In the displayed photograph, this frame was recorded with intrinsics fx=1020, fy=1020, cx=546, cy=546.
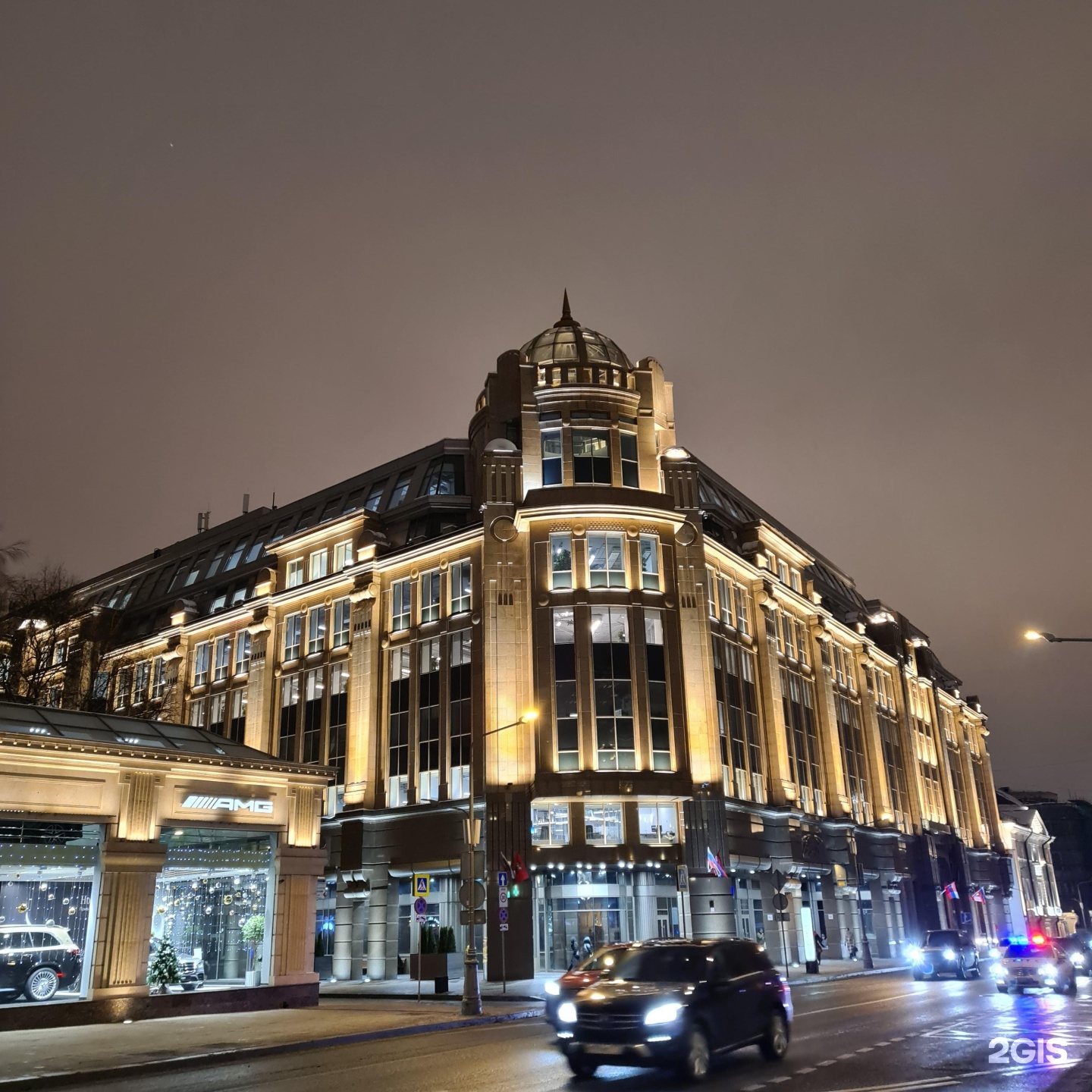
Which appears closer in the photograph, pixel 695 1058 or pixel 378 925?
pixel 695 1058

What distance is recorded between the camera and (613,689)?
45219 mm

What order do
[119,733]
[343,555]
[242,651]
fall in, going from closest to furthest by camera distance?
[119,733]
[343,555]
[242,651]

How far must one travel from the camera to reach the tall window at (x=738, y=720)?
4875 cm

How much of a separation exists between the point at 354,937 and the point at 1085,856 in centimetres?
12908

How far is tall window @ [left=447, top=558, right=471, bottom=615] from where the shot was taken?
49.6 m

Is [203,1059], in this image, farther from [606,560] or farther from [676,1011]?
[606,560]

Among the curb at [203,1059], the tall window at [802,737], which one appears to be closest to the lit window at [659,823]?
the tall window at [802,737]

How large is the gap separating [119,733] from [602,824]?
74.1ft

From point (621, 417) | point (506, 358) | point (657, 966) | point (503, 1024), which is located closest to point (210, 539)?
point (506, 358)

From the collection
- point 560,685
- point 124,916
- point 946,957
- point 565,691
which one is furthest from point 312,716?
point 946,957

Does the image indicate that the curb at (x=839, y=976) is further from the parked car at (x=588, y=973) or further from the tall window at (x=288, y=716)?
the tall window at (x=288, y=716)

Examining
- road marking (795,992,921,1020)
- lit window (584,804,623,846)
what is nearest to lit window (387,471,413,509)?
lit window (584,804,623,846)

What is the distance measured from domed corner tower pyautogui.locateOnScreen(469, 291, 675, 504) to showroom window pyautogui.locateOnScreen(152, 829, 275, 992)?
23.1 meters

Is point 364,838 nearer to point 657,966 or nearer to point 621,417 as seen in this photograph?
point 621,417
